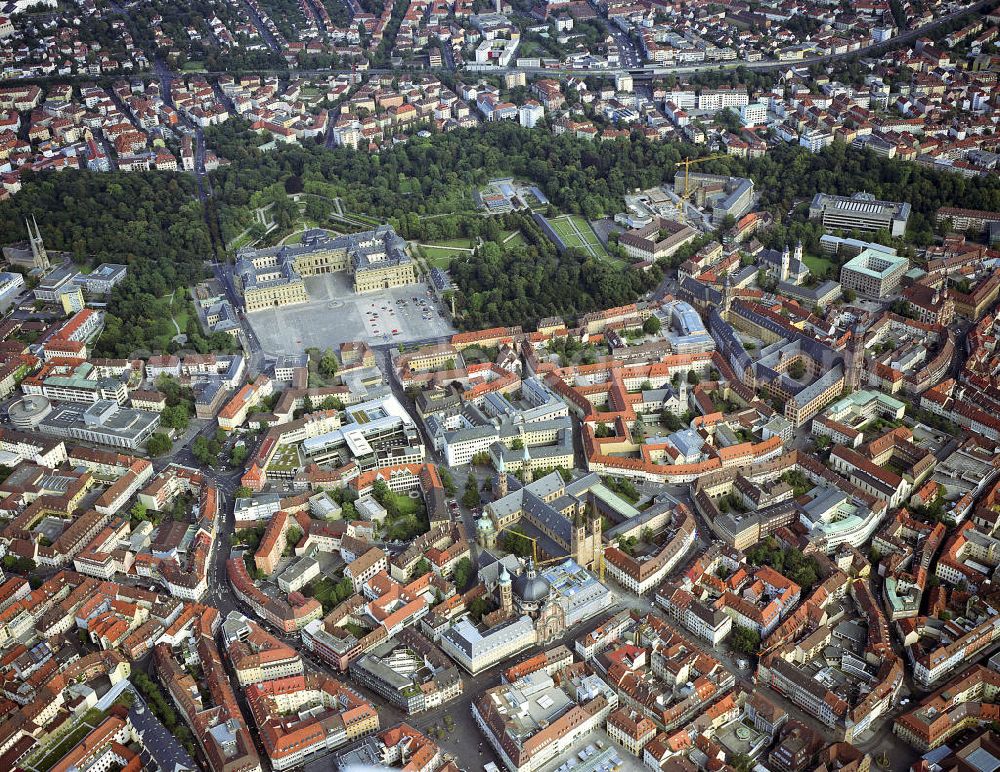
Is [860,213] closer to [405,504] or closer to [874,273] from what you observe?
[874,273]

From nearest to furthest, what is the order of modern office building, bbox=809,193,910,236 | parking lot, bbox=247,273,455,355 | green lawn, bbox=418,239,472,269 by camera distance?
1. parking lot, bbox=247,273,455,355
2. green lawn, bbox=418,239,472,269
3. modern office building, bbox=809,193,910,236

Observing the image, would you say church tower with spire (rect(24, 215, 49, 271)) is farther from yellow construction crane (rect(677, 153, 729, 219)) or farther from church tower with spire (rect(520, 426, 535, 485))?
yellow construction crane (rect(677, 153, 729, 219))

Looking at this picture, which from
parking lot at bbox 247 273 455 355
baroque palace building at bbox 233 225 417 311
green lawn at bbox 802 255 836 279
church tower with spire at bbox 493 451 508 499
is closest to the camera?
church tower with spire at bbox 493 451 508 499

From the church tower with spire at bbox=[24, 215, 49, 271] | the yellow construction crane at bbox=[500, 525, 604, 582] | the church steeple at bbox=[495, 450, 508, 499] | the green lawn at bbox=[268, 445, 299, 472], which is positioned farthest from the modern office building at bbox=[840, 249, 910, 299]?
the church tower with spire at bbox=[24, 215, 49, 271]

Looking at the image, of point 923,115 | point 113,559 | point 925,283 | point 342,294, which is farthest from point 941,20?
point 113,559

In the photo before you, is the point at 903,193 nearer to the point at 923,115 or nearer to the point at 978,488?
the point at 923,115

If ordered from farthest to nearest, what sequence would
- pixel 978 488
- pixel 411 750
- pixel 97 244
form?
pixel 97 244, pixel 978 488, pixel 411 750

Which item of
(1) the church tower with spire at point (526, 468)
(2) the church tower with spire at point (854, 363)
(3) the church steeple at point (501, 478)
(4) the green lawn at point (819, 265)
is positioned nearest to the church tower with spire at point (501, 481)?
(3) the church steeple at point (501, 478)
